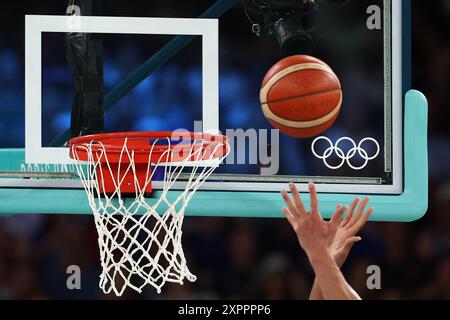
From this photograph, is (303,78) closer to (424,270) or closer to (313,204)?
(313,204)

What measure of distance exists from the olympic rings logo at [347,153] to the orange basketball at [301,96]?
73mm

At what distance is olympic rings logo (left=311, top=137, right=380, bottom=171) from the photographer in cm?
280

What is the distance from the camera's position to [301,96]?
263 centimetres

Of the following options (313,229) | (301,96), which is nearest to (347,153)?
(301,96)

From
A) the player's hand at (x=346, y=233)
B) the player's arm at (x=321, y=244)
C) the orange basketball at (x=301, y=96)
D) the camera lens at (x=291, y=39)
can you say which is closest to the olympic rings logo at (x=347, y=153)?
the orange basketball at (x=301, y=96)

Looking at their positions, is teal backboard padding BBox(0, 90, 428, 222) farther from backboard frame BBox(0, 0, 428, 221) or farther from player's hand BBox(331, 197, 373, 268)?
player's hand BBox(331, 197, 373, 268)

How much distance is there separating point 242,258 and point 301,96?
1.59 meters

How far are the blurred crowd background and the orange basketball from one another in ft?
4.53

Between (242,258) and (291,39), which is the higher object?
(291,39)

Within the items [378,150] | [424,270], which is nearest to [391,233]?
[424,270]

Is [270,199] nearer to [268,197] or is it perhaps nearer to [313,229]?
[268,197]

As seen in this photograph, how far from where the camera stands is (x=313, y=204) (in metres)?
2.10

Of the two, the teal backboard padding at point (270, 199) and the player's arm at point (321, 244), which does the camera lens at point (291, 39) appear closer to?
the teal backboard padding at point (270, 199)
